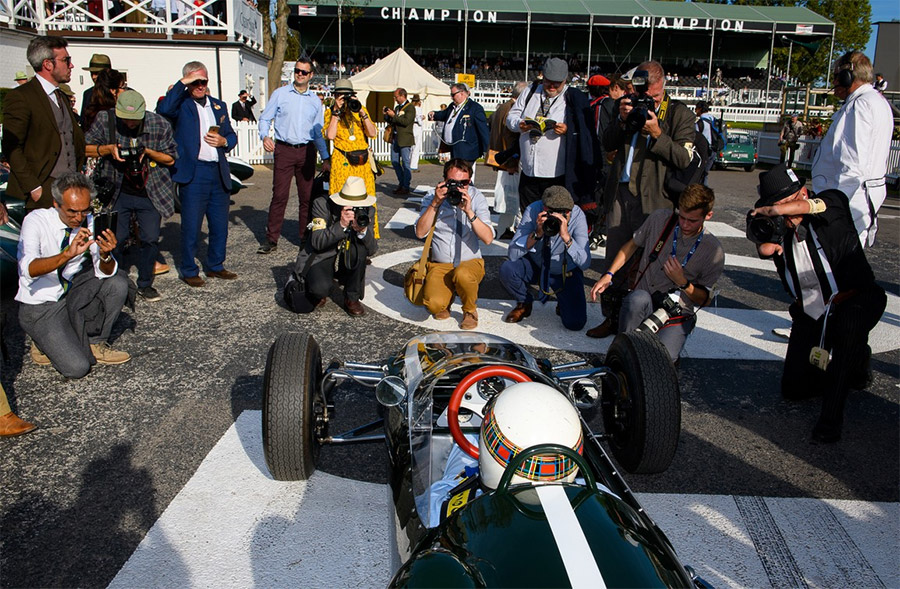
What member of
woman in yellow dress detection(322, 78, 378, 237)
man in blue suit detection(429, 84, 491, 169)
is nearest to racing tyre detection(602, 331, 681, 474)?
woman in yellow dress detection(322, 78, 378, 237)

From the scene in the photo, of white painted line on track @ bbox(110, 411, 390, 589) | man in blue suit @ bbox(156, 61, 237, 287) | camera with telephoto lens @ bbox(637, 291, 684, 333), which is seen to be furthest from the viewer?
man in blue suit @ bbox(156, 61, 237, 287)

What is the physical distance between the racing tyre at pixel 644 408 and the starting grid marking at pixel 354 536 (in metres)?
0.24

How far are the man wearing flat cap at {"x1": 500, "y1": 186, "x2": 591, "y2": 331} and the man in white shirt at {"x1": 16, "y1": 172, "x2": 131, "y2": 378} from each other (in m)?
3.18

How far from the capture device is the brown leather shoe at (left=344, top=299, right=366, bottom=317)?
6.50 metres

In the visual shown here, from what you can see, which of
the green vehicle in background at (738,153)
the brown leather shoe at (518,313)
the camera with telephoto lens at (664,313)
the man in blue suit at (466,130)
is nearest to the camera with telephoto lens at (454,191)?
the brown leather shoe at (518,313)

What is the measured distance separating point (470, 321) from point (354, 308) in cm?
107

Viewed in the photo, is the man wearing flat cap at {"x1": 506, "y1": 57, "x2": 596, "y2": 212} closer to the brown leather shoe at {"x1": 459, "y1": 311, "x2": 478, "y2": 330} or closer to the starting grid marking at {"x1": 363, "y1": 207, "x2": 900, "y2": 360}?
the starting grid marking at {"x1": 363, "y1": 207, "x2": 900, "y2": 360}

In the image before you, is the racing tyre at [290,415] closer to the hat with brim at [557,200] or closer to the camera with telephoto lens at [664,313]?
the camera with telephoto lens at [664,313]

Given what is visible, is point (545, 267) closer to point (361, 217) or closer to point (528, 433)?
point (361, 217)

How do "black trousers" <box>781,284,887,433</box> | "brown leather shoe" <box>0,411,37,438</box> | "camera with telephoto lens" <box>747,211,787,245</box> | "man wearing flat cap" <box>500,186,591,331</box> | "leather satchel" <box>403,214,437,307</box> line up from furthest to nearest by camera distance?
"leather satchel" <box>403,214,437,307</box> < "man wearing flat cap" <box>500,186,591,331</box> < "camera with telephoto lens" <box>747,211,787,245</box> < "black trousers" <box>781,284,887,433</box> < "brown leather shoe" <box>0,411,37,438</box>

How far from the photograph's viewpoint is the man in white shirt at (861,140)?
5453mm

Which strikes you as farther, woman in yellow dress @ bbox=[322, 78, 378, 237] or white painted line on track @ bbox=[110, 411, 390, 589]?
woman in yellow dress @ bbox=[322, 78, 378, 237]

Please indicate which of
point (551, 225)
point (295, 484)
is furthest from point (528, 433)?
point (551, 225)

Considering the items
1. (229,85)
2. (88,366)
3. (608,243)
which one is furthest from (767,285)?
(229,85)
